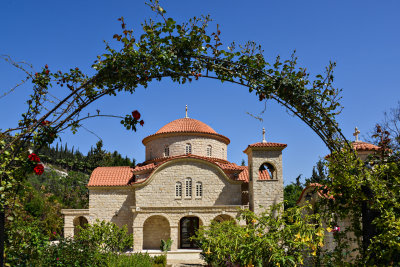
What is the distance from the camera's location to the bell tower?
19.7 m

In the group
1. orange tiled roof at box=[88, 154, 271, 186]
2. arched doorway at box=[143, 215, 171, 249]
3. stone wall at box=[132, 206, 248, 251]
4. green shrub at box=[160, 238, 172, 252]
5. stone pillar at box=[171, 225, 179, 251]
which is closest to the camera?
green shrub at box=[160, 238, 172, 252]

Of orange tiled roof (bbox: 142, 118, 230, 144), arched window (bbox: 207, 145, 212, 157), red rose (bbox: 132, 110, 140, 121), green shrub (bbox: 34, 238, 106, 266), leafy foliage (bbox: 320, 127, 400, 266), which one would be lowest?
green shrub (bbox: 34, 238, 106, 266)

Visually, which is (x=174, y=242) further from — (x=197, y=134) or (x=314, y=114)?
(x=314, y=114)

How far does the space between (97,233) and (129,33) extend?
37.5 feet

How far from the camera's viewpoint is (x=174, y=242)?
19.7m

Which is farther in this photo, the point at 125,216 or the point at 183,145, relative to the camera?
the point at 183,145

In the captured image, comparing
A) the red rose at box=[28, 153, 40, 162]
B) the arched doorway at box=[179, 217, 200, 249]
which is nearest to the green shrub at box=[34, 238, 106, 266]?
the red rose at box=[28, 153, 40, 162]

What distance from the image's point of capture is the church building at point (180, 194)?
1983cm

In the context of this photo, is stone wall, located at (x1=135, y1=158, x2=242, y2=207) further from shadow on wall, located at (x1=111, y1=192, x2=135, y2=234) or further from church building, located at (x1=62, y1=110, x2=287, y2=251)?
shadow on wall, located at (x1=111, y1=192, x2=135, y2=234)

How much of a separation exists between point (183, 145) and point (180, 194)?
4.20 meters

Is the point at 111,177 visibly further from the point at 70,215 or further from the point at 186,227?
the point at 186,227

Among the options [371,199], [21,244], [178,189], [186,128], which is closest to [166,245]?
[178,189]

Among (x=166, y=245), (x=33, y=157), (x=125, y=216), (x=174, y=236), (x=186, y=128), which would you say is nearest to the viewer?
(x=33, y=157)

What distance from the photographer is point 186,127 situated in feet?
81.8
